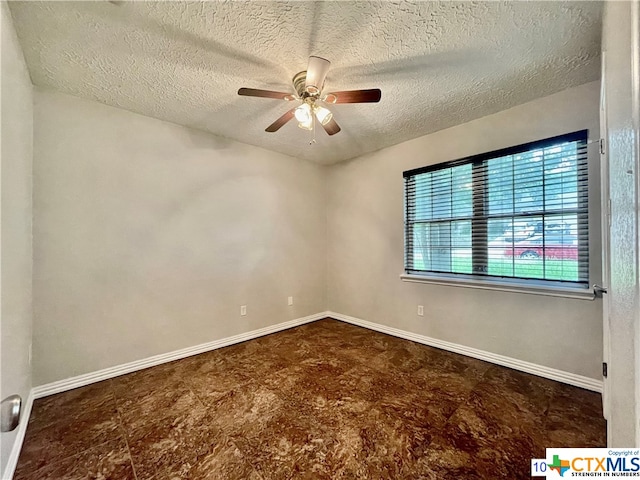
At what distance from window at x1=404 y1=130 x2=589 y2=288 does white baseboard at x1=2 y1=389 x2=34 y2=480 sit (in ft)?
11.3

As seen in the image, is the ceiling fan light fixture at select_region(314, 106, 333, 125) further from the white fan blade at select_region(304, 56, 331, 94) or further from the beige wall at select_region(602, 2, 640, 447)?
the beige wall at select_region(602, 2, 640, 447)

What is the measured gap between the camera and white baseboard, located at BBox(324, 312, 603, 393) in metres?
2.04

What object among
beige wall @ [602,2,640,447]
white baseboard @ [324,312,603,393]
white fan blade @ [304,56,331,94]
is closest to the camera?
beige wall @ [602,2,640,447]

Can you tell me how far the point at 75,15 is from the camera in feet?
4.64

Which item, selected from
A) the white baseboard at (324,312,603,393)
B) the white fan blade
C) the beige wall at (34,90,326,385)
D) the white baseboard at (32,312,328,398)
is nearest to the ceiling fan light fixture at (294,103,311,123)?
the white fan blade

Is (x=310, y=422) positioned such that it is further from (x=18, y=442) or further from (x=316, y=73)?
(x=316, y=73)

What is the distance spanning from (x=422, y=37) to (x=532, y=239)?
2.00 metres

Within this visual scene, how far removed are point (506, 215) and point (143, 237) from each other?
362 cm

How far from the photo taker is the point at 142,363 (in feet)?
7.97

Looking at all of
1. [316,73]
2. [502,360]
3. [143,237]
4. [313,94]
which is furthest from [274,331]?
[316,73]

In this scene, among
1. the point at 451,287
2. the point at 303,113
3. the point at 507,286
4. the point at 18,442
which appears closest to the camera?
the point at 18,442

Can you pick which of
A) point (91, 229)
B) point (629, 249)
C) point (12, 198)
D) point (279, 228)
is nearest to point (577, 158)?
point (629, 249)

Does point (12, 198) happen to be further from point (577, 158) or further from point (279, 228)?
point (577, 158)

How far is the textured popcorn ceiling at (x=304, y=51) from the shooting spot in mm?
1401
